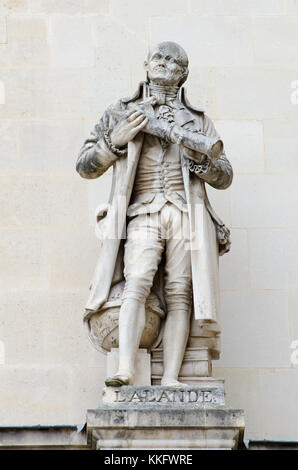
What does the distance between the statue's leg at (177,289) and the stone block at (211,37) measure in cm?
201

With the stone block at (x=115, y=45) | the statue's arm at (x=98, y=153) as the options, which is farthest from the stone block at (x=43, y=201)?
the statue's arm at (x=98, y=153)

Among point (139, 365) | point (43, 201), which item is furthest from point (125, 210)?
point (43, 201)

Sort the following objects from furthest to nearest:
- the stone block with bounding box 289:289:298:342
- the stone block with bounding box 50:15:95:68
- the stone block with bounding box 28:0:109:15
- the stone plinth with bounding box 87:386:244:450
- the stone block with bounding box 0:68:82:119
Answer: the stone block with bounding box 28:0:109:15 < the stone block with bounding box 50:15:95:68 < the stone block with bounding box 0:68:82:119 < the stone block with bounding box 289:289:298:342 < the stone plinth with bounding box 87:386:244:450

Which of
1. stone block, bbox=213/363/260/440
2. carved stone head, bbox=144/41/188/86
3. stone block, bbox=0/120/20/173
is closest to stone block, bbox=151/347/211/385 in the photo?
stone block, bbox=213/363/260/440

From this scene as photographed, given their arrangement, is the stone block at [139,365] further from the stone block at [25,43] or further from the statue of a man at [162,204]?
the stone block at [25,43]

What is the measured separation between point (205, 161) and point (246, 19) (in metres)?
2.05

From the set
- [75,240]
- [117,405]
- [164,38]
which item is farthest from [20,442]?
[164,38]

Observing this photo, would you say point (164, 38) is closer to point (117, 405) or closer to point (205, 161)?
point (205, 161)

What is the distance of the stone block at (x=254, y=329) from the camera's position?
959 centimetres

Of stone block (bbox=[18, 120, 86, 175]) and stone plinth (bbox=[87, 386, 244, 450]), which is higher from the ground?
stone block (bbox=[18, 120, 86, 175])

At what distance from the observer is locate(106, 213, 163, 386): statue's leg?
329 inches

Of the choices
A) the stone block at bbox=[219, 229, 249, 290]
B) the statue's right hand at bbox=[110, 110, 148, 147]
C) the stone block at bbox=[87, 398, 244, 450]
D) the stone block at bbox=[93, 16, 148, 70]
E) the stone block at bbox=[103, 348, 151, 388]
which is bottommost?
the stone block at bbox=[87, 398, 244, 450]

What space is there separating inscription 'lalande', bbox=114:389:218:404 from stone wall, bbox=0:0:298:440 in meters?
1.25

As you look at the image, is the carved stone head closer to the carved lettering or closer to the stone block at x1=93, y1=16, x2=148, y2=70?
the stone block at x1=93, y1=16, x2=148, y2=70
